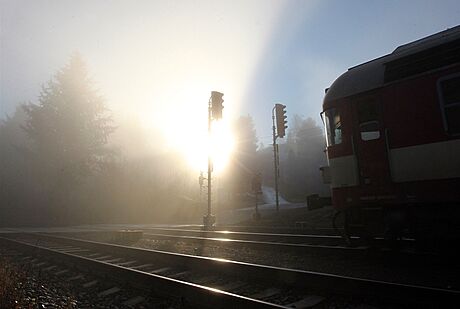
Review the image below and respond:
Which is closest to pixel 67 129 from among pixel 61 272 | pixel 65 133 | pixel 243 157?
pixel 65 133

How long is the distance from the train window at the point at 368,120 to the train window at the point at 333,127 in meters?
0.58

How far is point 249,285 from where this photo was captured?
6.93 meters

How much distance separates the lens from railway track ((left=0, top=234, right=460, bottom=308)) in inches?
202

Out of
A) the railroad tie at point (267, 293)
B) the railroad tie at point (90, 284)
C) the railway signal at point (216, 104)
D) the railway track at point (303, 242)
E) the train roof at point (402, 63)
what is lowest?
the railroad tie at point (90, 284)

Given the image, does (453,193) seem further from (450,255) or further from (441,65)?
(441,65)

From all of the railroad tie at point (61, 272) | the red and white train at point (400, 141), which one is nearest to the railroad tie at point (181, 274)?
the railroad tie at point (61, 272)

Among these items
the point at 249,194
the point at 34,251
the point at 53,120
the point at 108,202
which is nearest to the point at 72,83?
the point at 53,120

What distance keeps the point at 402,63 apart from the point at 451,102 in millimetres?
1387

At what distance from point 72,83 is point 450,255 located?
35.7 meters

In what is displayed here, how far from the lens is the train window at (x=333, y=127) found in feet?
29.2

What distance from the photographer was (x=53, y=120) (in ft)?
114

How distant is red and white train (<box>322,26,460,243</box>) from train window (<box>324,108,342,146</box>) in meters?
0.02

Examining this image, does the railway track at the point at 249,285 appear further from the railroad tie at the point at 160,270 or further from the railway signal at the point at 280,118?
the railway signal at the point at 280,118

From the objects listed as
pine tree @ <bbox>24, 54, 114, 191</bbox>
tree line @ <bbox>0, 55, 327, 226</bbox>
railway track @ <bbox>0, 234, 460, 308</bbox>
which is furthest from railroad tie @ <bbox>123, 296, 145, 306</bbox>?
pine tree @ <bbox>24, 54, 114, 191</bbox>
